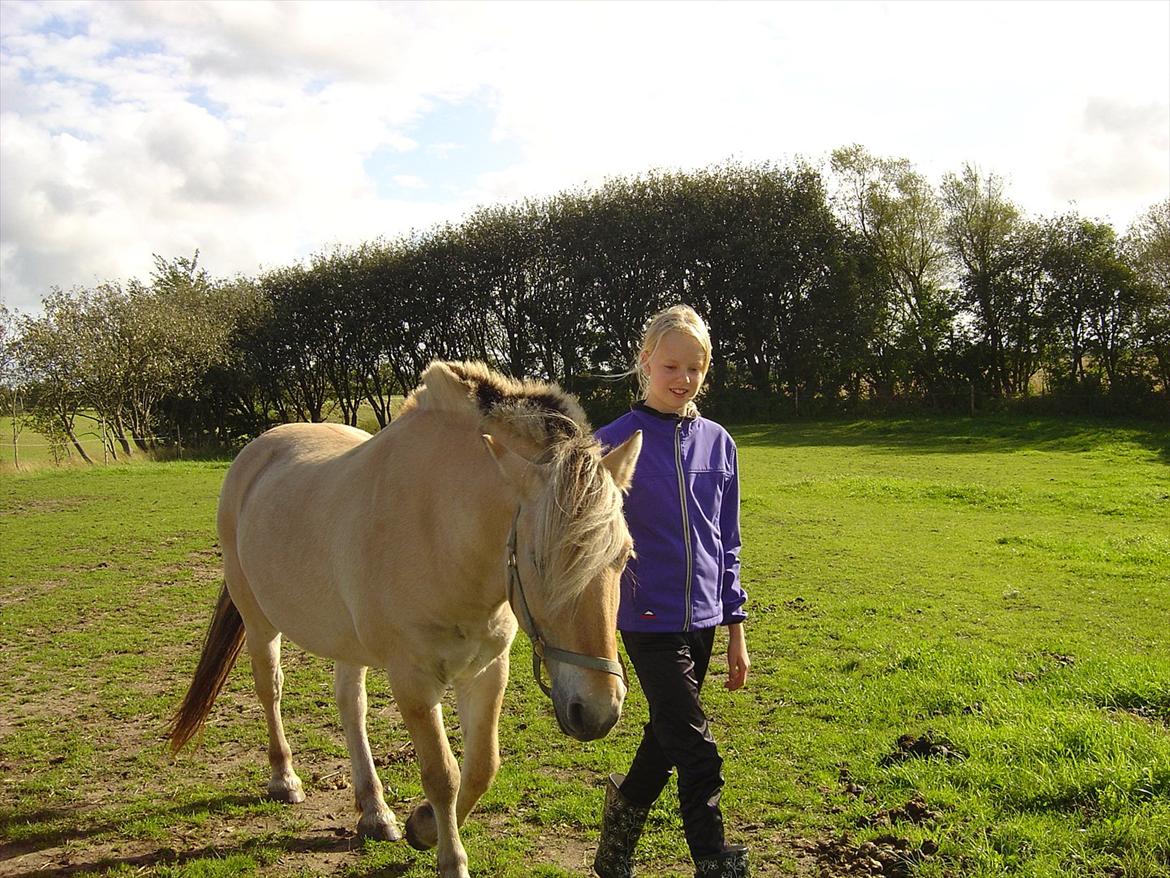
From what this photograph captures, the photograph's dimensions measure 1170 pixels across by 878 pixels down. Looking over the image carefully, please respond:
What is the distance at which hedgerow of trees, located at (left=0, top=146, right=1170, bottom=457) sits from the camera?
88.4 ft

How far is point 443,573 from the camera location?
10.3 feet

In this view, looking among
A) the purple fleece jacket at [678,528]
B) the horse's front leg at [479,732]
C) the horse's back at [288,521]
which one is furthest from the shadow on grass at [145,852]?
the purple fleece jacket at [678,528]

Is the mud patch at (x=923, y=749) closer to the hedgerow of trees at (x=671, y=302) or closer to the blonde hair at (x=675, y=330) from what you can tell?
the blonde hair at (x=675, y=330)

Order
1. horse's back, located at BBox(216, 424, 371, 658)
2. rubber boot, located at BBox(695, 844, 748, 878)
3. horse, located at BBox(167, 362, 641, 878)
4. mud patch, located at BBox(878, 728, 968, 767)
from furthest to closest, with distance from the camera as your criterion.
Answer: mud patch, located at BBox(878, 728, 968, 767) < horse's back, located at BBox(216, 424, 371, 658) < rubber boot, located at BBox(695, 844, 748, 878) < horse, located at BBox(167, 362, 641, 878)

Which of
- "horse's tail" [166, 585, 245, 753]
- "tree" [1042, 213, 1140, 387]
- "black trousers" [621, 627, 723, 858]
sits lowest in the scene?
"horse's tail" [166, 585, 245, 753]

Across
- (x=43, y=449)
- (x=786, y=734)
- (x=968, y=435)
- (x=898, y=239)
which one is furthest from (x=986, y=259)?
(x=43, y=449)

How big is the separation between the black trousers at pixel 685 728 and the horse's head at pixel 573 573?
337 millimetres

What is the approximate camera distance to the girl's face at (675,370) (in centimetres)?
301

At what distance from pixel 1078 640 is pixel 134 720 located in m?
7.18

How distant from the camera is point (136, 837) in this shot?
12.8 feet

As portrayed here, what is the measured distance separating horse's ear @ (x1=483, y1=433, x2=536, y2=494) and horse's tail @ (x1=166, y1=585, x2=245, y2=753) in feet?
9.85

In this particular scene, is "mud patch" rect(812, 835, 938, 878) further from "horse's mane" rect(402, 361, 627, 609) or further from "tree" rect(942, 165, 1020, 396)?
"tree" rect(942, 165, 1020, 396)

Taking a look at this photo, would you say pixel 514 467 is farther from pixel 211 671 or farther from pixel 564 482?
pixel 211 671

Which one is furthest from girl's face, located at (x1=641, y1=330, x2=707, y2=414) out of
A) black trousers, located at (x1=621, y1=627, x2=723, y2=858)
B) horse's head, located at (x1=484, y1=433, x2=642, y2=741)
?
black trousers, located at (x1=621, y1=627, x2=723, y2=858)
